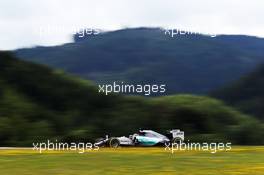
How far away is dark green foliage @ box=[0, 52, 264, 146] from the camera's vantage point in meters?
30.2

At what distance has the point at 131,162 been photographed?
75.2 ft

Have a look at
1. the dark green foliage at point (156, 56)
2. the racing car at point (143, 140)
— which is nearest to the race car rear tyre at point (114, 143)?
the racing car at point (143, 140)

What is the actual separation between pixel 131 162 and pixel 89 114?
17176mm

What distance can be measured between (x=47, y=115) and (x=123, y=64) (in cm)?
703

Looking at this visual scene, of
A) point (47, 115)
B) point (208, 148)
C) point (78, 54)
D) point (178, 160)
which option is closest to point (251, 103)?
point (78, 54)

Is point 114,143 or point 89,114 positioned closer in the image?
point 114,143

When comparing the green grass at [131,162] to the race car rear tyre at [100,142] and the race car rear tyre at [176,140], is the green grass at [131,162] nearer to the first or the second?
the race car rear tyre at [176,140]

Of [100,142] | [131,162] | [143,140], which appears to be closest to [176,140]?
[143,140]

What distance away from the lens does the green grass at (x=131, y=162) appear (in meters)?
20.2

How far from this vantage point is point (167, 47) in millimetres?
46000

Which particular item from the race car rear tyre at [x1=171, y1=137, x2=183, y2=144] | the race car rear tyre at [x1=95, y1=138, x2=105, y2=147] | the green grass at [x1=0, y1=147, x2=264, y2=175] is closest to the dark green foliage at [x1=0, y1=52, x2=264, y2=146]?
the race car rear tyre at [x1=171, y1=137, x2=183, y2=144]

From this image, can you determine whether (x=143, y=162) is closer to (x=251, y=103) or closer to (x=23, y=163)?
(x=23, y=163)

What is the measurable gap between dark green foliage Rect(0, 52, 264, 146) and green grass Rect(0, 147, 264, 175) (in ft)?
5.28

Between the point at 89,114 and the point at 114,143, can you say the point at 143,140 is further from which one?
the point at 89,114
